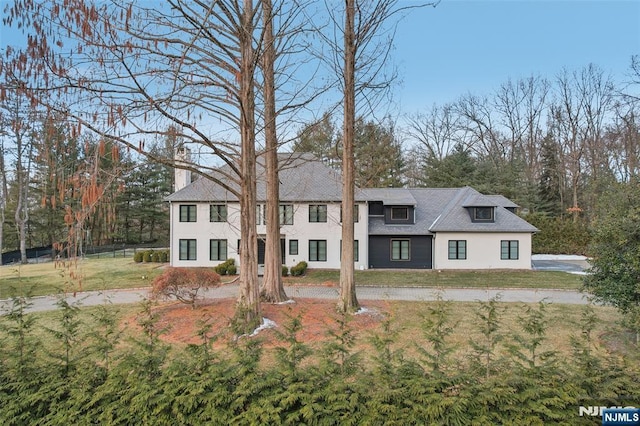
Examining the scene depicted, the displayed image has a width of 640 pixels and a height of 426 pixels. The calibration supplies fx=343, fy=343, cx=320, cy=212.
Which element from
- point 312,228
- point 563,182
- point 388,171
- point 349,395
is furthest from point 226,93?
point 563,182

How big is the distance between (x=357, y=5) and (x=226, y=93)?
16.2 feet

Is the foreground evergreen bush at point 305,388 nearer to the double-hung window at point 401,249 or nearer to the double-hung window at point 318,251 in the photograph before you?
the double-hung window at point 318,251

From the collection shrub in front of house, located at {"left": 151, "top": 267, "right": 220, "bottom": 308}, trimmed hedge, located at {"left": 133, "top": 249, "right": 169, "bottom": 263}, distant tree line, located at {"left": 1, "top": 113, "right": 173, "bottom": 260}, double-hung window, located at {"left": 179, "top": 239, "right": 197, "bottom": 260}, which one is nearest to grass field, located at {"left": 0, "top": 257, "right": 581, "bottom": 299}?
double-hung window, located at {"left": 179, "top": 239, "right": 197, "bottom": 260}

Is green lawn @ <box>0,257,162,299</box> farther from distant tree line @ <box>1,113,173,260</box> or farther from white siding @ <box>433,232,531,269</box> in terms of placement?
white siding @ <box>433,232,531,269</box>

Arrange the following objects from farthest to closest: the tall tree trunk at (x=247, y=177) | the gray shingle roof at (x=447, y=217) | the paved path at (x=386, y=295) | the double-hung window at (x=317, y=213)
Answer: the double-hung window at (x=317, y=213)
the gray shingle roof at (x=447, y=217)
the paved path at (x=386, y=295)
the tall tree trunk at (x=247, y=177)

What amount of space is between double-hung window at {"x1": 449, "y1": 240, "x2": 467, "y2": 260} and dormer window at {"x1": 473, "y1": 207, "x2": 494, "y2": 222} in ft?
5.73

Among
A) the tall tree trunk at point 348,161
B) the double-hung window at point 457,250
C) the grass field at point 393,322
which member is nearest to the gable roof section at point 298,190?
the double-hung window at point 457,250

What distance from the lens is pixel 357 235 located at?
20.5 m

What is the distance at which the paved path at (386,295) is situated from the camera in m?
12.7

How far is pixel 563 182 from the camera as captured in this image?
3588 centimetres

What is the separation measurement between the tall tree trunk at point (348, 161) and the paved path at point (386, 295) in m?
2.68

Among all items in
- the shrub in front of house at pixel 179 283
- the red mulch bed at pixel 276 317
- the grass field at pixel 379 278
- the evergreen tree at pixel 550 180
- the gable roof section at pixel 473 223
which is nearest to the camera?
the red mulch bed at pixel 276 317

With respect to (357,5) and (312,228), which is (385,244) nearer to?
(312,228)

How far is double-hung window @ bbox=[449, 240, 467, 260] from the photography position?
20547mm
